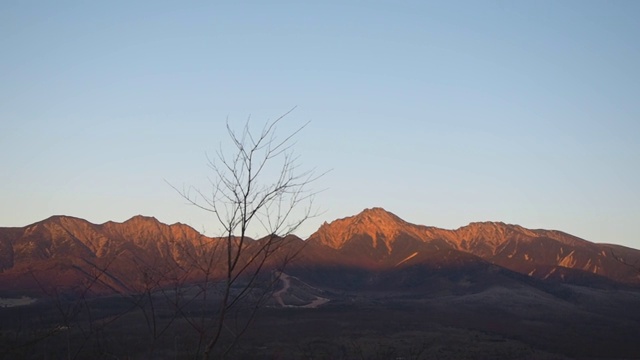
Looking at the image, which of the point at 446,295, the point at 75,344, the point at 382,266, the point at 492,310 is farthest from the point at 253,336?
the point at 382,266

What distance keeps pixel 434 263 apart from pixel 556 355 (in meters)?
103

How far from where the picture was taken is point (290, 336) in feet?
211

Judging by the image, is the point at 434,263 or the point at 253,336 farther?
the point at 434,263

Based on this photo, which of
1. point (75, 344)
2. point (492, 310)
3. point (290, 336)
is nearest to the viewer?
point (75, 344)

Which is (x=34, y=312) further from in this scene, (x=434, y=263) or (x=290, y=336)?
(x=434, y=263)

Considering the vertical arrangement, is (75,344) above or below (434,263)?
below

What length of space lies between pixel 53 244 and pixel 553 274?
5575 inches

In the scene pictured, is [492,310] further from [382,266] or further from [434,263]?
[382,266]

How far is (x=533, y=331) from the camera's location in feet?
258

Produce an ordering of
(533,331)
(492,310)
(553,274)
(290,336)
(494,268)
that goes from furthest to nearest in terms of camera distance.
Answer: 1. (553,274)
2. (494,268)
3. (492,310)
4. (533,331)
5. (290,336)

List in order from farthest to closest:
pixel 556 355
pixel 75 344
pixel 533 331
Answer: pixel 533 331 < pixel 556 355 < pixel 75 344

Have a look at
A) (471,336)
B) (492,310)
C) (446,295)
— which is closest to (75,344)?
(471,336)

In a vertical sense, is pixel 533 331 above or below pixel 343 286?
below

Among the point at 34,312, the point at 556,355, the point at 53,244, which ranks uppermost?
the point at 53,244
